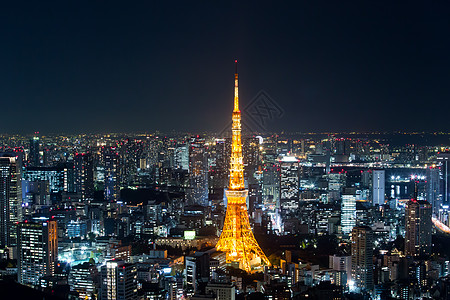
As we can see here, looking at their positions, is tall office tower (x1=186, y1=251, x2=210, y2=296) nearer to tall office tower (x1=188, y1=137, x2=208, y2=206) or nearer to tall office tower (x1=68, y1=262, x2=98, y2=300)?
tall office tower (x1=68, y1=262, x2=98, y2=300)

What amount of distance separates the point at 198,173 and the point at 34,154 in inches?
178

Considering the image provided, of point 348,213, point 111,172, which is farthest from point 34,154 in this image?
point 348,213

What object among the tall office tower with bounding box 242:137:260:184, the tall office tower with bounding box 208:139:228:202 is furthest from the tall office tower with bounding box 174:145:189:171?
the tall office tower with bounding box 242:137:260:184

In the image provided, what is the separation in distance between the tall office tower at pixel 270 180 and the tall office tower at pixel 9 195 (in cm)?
583

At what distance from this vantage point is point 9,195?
1177 centimetres

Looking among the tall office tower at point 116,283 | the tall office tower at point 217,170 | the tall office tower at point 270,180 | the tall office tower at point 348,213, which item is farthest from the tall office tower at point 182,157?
the tall office tower at point 116,283

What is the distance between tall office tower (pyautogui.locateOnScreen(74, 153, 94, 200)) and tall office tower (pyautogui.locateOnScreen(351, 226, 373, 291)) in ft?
25.9

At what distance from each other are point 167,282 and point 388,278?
3.39 metres

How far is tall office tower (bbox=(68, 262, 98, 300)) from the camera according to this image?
7348mm

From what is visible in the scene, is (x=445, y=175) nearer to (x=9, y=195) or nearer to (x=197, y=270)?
(x=197, y=270)

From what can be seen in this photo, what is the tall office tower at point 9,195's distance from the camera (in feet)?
36.4

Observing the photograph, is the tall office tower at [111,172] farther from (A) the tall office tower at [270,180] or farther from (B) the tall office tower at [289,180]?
(B) the tall office tower at [289,180]

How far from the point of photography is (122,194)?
1578 centimetres

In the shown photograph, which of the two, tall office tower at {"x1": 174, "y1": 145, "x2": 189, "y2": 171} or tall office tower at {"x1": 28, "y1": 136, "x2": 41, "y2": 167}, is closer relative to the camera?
tall office tower at {"x1": 28, "y1": 136, "x2": 41, "y2": 167}
